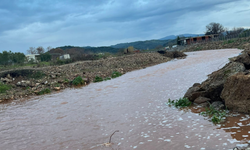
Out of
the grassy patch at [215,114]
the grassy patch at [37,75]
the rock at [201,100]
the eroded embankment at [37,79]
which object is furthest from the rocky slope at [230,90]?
the grassy patch at [37,75]

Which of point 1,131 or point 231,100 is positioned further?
point 1,131

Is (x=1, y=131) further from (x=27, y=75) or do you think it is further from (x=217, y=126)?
(x=27, y=75)

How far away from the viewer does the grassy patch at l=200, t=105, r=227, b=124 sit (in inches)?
189

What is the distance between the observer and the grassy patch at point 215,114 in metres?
4.80

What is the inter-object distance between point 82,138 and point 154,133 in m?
1.78

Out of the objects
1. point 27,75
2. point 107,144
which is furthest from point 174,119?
point 27,75

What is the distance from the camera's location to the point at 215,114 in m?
5.25

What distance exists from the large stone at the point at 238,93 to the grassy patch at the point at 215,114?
324mm

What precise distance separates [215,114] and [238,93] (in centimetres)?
81

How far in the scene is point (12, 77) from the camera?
16.3 m

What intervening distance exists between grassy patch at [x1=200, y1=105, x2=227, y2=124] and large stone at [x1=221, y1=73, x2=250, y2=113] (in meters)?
0.32

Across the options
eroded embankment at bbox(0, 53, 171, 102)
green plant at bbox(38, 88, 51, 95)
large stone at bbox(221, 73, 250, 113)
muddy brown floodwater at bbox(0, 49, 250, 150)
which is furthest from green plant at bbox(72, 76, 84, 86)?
large stone at bbox(221, 73, 250, 113)

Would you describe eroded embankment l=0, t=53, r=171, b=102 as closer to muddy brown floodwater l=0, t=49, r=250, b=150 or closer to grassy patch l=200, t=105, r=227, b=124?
muddy brown floodwater l=0, t=49, r=250, b=150

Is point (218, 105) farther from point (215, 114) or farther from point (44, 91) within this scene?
point (44, 91)
